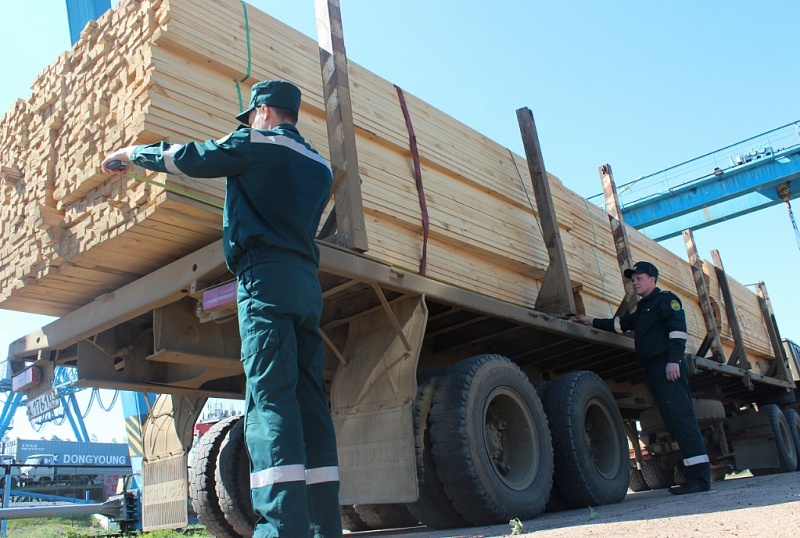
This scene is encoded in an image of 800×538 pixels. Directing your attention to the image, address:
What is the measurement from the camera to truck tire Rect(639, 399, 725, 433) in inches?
316

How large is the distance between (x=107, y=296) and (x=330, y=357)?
4.98 feet

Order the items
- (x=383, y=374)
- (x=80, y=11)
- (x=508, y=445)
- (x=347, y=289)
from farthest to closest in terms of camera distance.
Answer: (x=80, y=11), (x=508, y=445), (x=347, y=289), (x=383, y=374)

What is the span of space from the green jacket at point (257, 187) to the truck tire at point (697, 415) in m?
6.19

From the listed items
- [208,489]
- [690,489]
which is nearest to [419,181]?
[208,489]

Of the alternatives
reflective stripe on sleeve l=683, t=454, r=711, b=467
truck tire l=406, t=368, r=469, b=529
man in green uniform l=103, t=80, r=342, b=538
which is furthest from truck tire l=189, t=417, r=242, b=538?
reflective stripe on sleeve l=683, t=454, r=711, b=467

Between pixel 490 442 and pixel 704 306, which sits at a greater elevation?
pixel 704 306

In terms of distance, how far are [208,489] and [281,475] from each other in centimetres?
349

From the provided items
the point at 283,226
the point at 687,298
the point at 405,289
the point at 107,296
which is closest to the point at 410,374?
the point at 405,289

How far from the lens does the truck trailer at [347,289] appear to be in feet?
12.6

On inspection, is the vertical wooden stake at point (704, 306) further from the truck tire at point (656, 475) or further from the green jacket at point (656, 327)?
the green jacket at point (656, 327)

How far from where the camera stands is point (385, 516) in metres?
5.99

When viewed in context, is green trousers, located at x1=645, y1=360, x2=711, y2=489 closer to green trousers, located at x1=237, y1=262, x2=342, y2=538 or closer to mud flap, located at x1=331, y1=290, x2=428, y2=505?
mud flap, located at x1=331, y1=290, x2=428, y2=505

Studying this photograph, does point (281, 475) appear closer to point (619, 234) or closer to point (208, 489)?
point (208, 489)

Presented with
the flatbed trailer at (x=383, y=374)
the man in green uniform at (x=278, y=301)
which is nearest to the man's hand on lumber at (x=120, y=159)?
the man in green uniform at (x=278, y=301)
